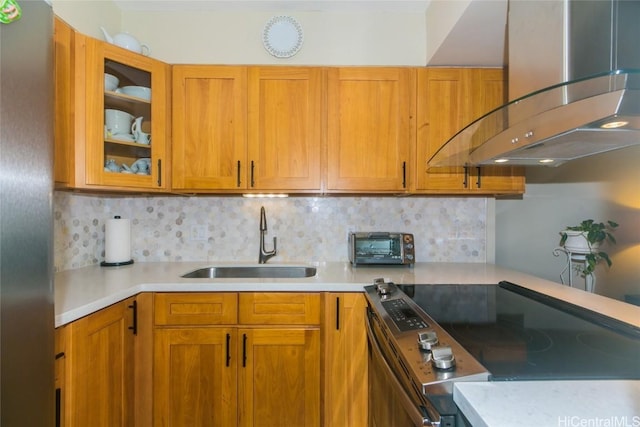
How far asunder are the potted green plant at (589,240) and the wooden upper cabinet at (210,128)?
5.95ft

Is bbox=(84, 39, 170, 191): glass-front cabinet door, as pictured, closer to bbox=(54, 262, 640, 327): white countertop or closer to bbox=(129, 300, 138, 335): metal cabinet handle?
bbox=(54, 262, 640, 327): white countertop

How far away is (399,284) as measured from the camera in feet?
5.11

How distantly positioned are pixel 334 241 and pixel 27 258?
162 cm

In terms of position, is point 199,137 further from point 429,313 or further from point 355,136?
point 429,313

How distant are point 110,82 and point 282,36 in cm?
106

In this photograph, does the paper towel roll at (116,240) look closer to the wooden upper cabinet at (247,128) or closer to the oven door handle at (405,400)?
the wooden upper cabinet at (247,128)

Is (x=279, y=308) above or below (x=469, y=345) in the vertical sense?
below

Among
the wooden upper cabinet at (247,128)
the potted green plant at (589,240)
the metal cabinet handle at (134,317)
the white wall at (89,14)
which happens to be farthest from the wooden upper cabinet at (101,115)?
the potted green plant at (589,240)

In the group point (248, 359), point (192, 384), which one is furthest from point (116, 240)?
Answer: point (248, 359)

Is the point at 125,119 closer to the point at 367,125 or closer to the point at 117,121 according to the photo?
the point at 117,121

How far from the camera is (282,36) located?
197 centimetres

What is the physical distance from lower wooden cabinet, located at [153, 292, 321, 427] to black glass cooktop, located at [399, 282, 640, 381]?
2.16ft

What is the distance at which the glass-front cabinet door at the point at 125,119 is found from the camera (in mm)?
1512

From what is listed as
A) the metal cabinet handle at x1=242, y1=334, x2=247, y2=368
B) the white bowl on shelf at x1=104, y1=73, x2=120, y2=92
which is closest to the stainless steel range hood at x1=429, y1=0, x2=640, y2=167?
the metal cabinet handle at x1=242, y1=334, x2=247, y2=368
